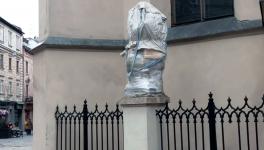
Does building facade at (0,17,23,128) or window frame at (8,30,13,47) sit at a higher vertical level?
window frame at (8,30,13,47)

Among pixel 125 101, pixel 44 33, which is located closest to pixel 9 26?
pixel 44 33

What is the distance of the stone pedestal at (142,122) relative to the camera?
6.53 m

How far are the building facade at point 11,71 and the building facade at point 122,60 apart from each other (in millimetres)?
38366

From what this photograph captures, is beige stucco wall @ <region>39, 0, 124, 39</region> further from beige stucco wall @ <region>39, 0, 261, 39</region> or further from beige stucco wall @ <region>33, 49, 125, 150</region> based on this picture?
beige stucco wall @ <region>33, 49, 125, 150</region>

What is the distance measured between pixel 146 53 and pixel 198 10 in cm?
286

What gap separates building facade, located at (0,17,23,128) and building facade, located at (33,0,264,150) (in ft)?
126

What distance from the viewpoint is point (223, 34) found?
8.12m

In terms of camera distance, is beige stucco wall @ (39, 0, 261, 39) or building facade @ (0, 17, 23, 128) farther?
building facade @ (0, 17, 23, 128)

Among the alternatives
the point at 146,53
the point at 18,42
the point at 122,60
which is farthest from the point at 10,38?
the point at 146,53

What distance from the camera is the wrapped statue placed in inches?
263

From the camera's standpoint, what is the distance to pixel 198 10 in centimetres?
911

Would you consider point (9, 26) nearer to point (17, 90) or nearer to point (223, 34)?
point (17, 90)

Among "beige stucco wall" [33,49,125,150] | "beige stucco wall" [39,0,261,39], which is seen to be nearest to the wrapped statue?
"beige stucco wall" [39,0,261,39]

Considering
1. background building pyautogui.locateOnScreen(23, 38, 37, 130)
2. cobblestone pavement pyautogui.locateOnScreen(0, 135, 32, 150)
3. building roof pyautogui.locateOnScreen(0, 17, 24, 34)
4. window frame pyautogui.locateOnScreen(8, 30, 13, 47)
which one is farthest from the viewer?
background building pyautogui.locateOnScreen(23, 38, 37, 130)
